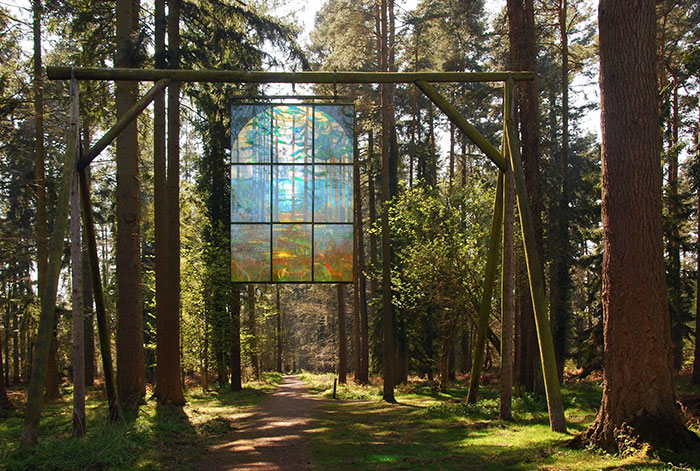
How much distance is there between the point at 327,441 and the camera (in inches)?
399

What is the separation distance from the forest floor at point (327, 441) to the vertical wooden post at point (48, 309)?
0.44 meters

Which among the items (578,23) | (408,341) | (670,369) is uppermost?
(578,23)

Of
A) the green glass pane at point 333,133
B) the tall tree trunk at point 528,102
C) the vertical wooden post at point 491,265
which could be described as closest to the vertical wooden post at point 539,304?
the vertical wooden post at point 491,265

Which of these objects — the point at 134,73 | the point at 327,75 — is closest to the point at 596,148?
the point at 327,75

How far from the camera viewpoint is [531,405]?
1241 cm

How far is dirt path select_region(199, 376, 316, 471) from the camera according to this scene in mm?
7984

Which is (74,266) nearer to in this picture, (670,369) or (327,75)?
(327,75)

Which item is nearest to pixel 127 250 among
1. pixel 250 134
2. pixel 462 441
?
pixel 250 134

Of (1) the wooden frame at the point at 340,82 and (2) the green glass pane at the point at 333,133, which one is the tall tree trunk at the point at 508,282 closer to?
(1) the wooden frame at the point at 340,82

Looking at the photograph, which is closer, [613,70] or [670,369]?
[670,369]

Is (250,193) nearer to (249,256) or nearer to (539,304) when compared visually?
(249,256)

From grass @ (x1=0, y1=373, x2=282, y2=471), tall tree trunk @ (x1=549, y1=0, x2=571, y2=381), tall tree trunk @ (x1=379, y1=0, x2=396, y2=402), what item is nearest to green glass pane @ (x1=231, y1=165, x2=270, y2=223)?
grass @ (x1=0, y1=373, x2=282, y2=471)

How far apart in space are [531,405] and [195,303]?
14.1 meters

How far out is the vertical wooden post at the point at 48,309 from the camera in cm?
813
